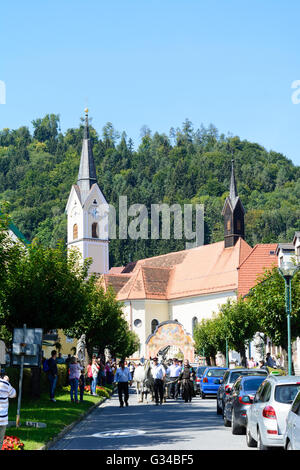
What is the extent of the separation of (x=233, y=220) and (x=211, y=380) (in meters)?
51.3

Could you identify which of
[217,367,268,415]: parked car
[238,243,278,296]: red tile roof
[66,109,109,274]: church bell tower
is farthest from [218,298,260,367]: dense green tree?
[66,109,109,274]: church bell tower

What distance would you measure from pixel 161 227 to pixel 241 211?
61.2 m

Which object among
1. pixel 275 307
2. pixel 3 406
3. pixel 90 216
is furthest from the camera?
pixel 90 216

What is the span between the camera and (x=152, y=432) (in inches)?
707

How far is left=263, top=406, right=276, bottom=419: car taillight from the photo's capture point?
12.1 m

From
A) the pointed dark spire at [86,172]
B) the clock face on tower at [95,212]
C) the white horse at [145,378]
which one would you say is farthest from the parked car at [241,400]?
the clock face on tower at [95,212]

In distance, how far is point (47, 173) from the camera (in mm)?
Result: 178375

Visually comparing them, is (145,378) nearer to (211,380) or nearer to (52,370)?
(211,380)

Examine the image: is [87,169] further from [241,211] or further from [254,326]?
[254,326]

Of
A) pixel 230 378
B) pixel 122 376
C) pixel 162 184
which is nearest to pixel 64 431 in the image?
pixel 230 378

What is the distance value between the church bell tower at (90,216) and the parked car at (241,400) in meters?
78.9

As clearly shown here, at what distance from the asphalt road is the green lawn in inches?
13.5

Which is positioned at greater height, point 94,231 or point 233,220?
point 94,231
